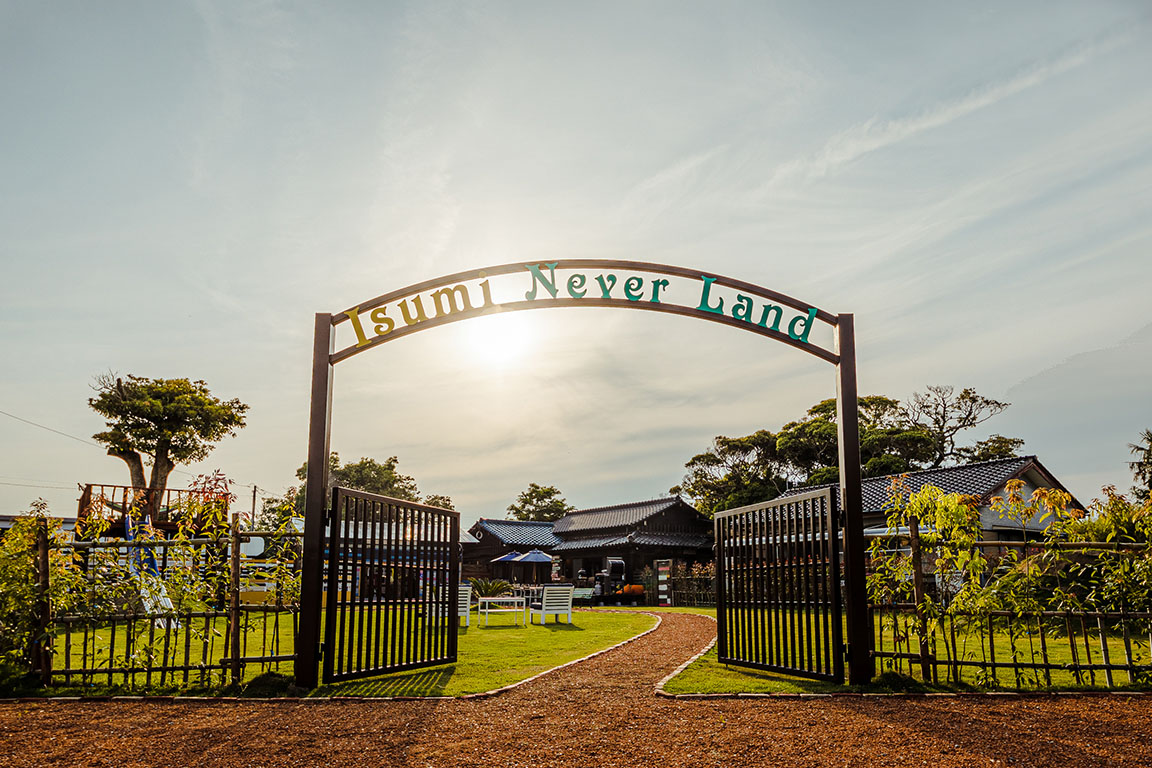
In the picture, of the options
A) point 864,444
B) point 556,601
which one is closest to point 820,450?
point 864,444

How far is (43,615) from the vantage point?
279 inches

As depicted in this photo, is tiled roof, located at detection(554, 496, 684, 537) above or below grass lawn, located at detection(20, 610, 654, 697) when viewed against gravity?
above

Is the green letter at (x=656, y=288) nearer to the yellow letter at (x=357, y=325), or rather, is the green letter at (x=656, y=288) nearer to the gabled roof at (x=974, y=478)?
the yellow letter at (x=357, y=325)

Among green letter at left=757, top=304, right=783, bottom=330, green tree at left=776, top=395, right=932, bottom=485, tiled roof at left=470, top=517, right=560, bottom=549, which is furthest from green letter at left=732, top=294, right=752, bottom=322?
tiled roof at left=470, top=517, right=560, bottom=549

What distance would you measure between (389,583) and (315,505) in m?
1.17

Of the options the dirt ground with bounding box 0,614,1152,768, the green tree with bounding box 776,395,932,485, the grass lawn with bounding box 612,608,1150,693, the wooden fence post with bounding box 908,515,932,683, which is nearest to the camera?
the dirt ground with bounding box 0,614,1152,768

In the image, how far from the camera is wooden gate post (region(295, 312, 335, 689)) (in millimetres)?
6953

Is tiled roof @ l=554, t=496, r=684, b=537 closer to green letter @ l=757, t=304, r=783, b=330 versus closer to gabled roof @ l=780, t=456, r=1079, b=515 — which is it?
gabled roof @ l=780, t=456, r=1079, b=515

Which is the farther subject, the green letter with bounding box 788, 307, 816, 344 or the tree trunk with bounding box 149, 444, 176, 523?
the tree trunk with bounding box 149, 444, 176, 523

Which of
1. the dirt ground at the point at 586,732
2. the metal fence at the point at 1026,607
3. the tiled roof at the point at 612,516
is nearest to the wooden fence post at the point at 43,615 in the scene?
the dirt ground at the point at 586,732

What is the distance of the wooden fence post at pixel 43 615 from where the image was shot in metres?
7.04

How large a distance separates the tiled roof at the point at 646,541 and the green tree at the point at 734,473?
4.32ft

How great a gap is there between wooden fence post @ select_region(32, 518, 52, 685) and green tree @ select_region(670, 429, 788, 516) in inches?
1059

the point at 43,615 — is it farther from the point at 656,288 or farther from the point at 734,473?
the point at 734,473
